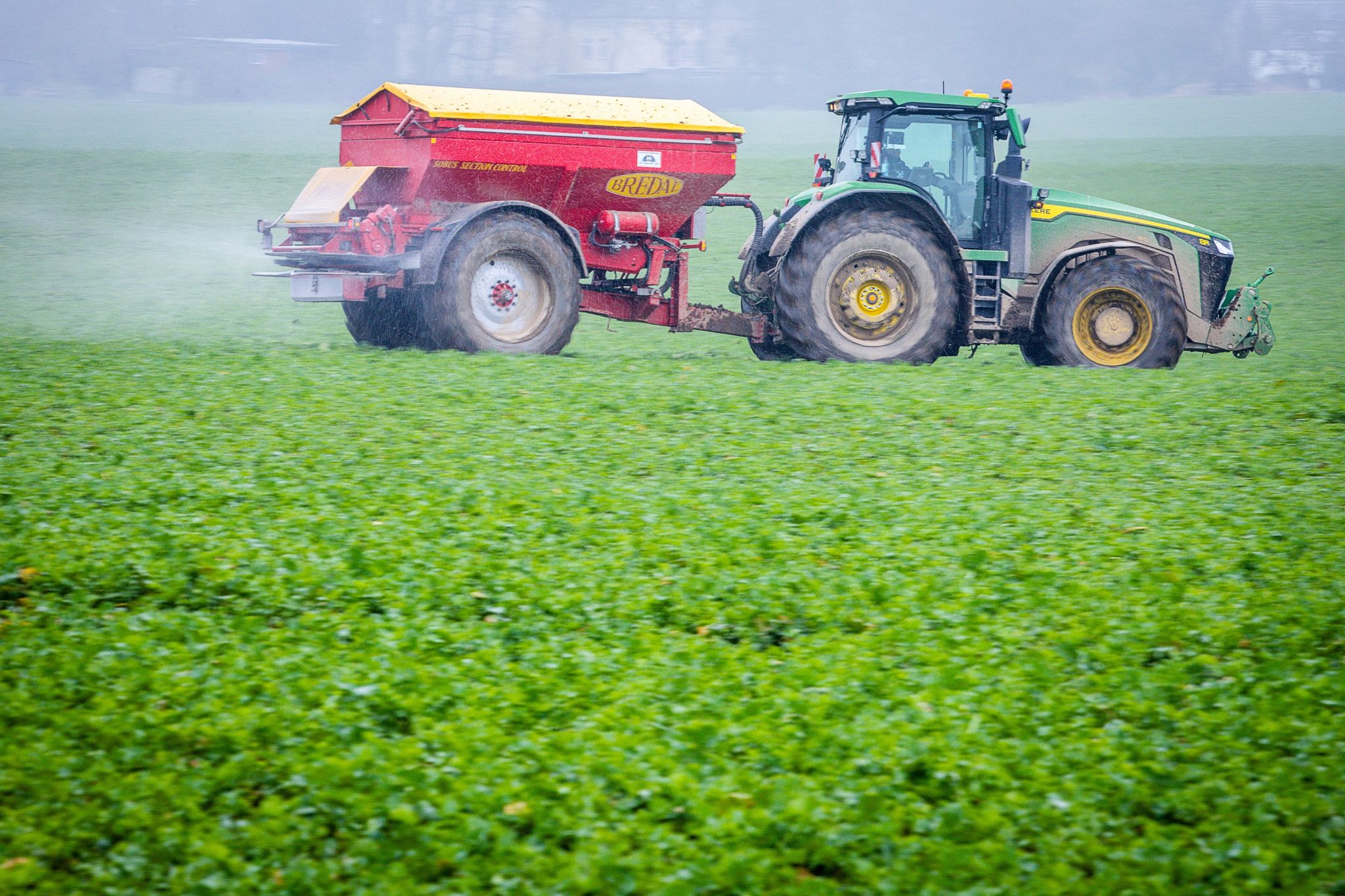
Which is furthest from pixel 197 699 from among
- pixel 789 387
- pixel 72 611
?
pixel 789 387

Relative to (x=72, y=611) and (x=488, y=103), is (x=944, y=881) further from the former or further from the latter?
(x=488, y=103)

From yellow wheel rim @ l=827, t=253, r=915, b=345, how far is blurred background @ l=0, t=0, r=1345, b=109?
52719 mm

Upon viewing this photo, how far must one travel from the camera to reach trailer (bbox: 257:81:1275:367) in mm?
12094

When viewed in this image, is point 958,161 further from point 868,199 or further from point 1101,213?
point 1101,213

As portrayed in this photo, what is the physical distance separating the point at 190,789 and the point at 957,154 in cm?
1043

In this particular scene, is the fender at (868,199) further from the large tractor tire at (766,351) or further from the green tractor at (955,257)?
the large tractor tire at (766,351)

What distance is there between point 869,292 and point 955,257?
0.93 meters

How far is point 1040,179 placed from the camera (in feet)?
139

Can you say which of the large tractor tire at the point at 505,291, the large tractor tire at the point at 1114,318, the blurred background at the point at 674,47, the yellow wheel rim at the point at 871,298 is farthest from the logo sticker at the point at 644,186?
the blurred background at the point at 674,47

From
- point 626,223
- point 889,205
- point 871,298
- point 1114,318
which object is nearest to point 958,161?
point 889,205

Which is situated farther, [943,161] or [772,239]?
[772,239]

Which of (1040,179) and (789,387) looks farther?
(1040,179)

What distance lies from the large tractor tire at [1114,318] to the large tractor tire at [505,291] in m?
4.95

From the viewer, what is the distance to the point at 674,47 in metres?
66.1
